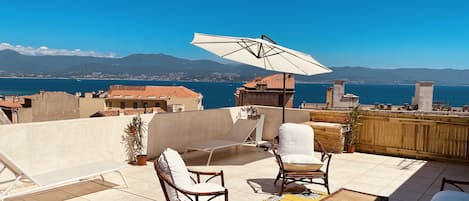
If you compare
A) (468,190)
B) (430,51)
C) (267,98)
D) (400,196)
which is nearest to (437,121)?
(468,190)

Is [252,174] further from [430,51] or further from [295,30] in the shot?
[430,51]

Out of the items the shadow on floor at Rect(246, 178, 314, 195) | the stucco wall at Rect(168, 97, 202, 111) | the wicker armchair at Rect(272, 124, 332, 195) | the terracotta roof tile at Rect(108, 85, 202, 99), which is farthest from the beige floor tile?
the terracotta roof tile at Rect(108, 85, 202, 99)

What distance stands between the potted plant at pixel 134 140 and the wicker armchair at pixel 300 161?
246 cm

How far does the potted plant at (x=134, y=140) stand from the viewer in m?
6.05

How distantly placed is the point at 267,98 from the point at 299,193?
2352cm

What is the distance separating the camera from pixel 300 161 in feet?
15.6

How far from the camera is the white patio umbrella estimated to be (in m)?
5.89

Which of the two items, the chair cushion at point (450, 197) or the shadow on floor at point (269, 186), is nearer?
the chair cushion at point (450, 197)

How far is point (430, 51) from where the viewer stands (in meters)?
52.6

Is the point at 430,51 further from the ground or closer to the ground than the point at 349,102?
further from the ground

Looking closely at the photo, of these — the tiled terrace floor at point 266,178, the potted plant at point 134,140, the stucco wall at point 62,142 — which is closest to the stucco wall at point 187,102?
the tiled terrace floor at point 266,178

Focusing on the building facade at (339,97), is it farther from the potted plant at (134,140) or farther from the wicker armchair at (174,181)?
the wicker armchair at (174,181)

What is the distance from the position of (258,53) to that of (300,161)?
2248 mm

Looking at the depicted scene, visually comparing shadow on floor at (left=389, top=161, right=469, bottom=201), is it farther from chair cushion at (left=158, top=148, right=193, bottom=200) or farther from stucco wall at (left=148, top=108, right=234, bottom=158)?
stucco wall at (left=148, top=108, right=234, bottom=158)
